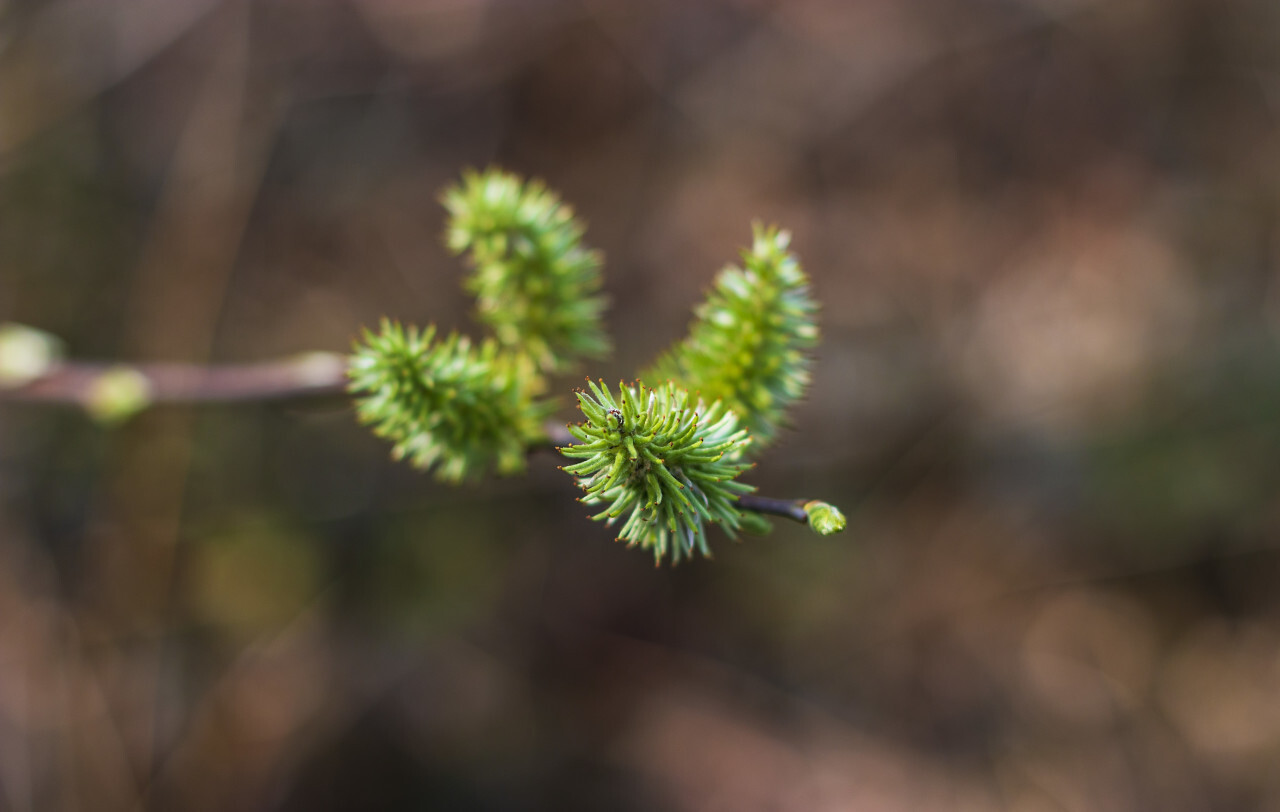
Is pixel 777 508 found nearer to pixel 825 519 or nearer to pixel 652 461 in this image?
pixel 825 519

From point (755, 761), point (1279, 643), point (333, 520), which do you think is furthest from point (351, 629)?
point (1279, 643)

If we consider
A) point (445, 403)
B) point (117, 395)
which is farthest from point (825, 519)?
point (117, 395)

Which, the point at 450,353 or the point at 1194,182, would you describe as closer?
the point at 450,353

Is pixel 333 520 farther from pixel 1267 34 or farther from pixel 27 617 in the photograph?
pixel 1267 34

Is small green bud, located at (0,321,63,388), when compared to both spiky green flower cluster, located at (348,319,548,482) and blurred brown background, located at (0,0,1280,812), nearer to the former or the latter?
blurred brown background, located at (0,0,1280,812)

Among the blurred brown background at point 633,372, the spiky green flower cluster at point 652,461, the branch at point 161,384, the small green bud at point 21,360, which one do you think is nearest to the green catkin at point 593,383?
the spiky green flower cluster at point 652,461
